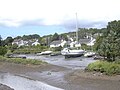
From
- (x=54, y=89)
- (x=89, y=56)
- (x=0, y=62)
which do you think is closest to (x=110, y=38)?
(x=54, y=89)

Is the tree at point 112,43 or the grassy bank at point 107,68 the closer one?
the grassy bank at point 107,68

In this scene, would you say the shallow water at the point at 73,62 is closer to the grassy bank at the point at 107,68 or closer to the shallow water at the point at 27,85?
the grassy bank at the point at 107,68

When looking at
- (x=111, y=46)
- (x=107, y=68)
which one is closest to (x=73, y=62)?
(x=111, y=46)

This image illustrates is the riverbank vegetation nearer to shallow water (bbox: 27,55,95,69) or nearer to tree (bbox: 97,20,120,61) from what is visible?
tree (bbox: 97,20,120,61)

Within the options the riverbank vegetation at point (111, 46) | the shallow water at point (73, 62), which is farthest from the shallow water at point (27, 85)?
the shallow water at point (73, 62)

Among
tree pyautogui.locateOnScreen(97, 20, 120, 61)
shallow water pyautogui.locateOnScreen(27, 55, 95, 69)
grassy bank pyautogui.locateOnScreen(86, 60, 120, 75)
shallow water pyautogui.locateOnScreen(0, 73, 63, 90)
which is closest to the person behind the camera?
shallow water pyautogui.locateOnScreen(0, 73, 63, 90)

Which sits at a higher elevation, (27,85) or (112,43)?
(112,43)

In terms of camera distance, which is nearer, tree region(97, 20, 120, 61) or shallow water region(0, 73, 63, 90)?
shallow water region(0, 73, 63, 90)

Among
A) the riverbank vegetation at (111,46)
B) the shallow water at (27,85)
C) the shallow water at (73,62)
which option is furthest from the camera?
the shallow water at (73,62)

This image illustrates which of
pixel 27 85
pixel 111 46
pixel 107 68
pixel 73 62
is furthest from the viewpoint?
pixel 73 62

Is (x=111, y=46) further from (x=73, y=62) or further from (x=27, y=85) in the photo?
(x=73, y=62)

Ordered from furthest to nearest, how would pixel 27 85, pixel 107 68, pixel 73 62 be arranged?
pixel 73 62 < pixel 27 85 < pixel 107 68

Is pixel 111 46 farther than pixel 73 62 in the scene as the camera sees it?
No

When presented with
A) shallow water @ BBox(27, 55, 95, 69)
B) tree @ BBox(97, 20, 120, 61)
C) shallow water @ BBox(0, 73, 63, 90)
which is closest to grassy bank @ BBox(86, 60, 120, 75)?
tree @ BBox(97, 20, 120, 61)
